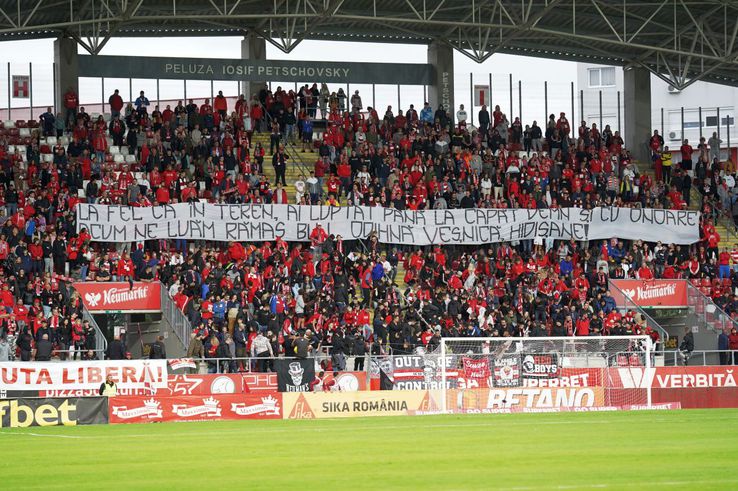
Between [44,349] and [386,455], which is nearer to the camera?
[386,455]

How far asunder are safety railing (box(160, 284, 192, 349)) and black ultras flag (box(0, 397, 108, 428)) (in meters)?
8.66

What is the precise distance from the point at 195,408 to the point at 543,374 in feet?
28.1

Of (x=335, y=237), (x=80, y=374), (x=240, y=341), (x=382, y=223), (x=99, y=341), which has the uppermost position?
(x=382, y=223)

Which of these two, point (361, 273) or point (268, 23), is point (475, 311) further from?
point (268, 23)

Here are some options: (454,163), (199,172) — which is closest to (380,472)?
(199,172)

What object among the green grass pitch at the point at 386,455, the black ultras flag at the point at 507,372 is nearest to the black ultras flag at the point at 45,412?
the green grass pitch at the point at 386,455

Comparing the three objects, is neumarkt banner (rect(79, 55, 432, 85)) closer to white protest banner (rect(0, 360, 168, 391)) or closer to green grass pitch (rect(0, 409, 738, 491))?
white protest banner (rect(0, 360, 168, 391))

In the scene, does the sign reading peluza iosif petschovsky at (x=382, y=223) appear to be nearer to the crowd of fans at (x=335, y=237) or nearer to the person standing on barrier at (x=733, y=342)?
the crowd of fans at (x=335, y=237)

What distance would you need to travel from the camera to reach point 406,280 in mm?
39438

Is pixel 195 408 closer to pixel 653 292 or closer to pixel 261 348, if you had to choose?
pixel 261 348

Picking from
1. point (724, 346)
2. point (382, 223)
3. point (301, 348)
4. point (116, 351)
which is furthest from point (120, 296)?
point (724, 346)

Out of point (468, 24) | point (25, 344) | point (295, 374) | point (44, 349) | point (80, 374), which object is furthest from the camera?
point (468, 24)

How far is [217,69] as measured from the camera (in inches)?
1843

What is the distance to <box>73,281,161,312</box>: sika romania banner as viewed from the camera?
36.1 metres
